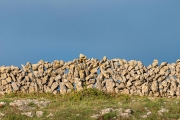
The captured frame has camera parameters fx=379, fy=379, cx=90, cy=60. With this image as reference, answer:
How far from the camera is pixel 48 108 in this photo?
61.0 feet

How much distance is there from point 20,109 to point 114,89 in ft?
27.2

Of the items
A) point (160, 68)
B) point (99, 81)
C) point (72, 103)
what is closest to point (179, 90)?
point (160, 68)

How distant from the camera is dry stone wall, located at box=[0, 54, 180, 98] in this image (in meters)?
25.0

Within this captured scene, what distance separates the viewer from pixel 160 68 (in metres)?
25.5

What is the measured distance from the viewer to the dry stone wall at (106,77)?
2500 centimetres

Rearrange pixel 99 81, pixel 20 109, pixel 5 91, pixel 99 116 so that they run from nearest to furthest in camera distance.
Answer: pixel 99 116 < pixel 20 109 < pixel 99 81 < pixel 5 91

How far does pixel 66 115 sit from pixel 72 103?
329 centimetres

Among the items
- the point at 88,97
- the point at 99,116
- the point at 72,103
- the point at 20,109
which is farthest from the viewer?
the point at 88,97

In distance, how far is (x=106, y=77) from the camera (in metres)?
25.1

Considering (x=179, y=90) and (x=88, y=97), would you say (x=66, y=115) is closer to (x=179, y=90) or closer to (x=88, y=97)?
(x=88, y=97)

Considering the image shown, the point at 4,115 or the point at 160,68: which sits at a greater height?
the point at 160,68

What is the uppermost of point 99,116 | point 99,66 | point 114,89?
point 99,66

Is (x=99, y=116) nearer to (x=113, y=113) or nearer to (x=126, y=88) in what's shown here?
(x=113, y=113)

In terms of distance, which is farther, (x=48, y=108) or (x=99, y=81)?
(x=99, y=81)
